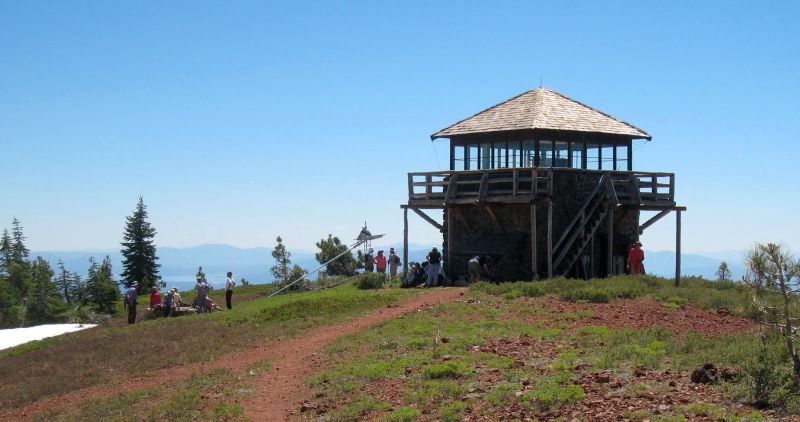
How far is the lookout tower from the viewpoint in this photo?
34.4 meters

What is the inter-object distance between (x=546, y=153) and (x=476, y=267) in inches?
221

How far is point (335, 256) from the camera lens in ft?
204

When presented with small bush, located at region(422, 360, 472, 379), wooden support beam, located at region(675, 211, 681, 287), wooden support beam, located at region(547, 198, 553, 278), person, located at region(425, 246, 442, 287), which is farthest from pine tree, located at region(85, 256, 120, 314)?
small bush, located at region(422, 360, 472, 379)

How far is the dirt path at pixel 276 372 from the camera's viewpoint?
17467 millimetres

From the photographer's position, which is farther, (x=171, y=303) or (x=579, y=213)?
(x=171, y=303)

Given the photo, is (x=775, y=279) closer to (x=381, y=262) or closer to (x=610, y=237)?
(x=610, y=237)

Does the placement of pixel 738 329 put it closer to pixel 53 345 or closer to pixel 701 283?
pixel 701 283

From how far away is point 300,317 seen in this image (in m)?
28.7

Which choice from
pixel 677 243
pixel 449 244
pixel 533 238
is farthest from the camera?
pixel 449 244

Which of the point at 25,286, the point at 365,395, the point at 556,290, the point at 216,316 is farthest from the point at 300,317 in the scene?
the point at 25,286

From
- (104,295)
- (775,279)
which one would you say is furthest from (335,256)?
(775,279)

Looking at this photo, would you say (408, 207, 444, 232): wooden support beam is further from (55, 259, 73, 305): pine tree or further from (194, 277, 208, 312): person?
(55, 259, 73, 305): pine tree

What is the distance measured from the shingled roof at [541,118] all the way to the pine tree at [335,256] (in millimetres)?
24574

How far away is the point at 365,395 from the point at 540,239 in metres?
19.6
